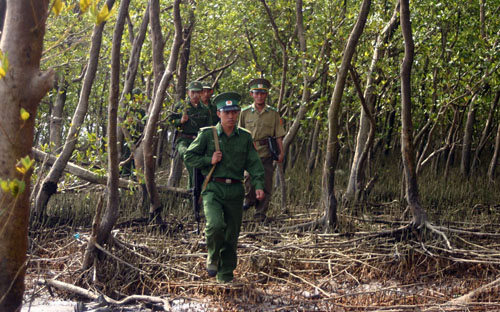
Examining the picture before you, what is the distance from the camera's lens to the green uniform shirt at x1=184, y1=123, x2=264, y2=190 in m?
5.77

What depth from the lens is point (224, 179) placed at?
227 inches

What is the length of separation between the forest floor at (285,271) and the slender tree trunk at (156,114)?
44 cm

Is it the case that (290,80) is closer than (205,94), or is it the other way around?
(205,94)

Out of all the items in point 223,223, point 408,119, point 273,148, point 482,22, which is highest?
point 482,22

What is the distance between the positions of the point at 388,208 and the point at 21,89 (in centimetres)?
713

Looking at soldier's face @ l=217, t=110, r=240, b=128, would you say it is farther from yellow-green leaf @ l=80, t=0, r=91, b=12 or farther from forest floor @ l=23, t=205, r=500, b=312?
yellow-green leaf @ l=80, t=0, r=91, b=12

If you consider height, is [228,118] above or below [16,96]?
above

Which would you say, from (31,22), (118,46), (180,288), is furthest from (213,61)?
(31,22)

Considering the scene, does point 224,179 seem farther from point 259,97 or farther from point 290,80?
point 290,80

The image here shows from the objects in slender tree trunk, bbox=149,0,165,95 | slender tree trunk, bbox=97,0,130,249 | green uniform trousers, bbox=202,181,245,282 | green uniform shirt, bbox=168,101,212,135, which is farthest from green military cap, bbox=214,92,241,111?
green uniform shirt, bbox=168,101,212,135

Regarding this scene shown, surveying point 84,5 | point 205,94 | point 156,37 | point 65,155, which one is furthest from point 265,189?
point 84,5

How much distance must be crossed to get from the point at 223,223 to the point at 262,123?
118 inches

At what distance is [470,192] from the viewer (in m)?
10.8

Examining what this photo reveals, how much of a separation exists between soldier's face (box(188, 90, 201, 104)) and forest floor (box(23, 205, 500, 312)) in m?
1.78
